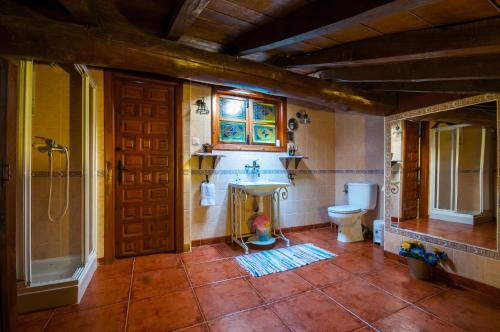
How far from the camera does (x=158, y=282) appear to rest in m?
2.10

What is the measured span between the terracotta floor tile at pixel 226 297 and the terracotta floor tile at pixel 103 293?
0.63 metres

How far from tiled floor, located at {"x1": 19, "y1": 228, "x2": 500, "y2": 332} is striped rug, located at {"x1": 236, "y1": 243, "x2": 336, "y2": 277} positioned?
104 mm

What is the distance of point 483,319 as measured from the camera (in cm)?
156

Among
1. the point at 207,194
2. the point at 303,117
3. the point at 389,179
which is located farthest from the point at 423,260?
the point at 303,117

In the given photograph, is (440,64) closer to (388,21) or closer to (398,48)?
(398,48)

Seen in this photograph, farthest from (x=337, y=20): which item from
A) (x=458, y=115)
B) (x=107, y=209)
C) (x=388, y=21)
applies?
(x=107, y=209)

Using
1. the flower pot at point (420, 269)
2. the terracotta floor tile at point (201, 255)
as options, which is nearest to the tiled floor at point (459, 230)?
the flower pot at point (420, 269)

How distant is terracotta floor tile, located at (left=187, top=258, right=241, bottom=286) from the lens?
2156 mm

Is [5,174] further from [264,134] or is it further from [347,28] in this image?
[264,134]

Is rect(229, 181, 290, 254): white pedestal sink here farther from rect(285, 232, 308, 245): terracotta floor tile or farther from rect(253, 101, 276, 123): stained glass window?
rect(253, 101, 276, 123): stained glass window

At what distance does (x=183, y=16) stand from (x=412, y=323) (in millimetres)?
2483

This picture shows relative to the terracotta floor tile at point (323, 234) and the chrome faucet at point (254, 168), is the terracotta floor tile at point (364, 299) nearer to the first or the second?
the terracotta floor tile at point (323, 234)

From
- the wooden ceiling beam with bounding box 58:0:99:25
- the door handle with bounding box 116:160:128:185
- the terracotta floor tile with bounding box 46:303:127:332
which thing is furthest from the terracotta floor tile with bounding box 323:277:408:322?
the wooden ceiling beam with bounding box 58:0:99:25

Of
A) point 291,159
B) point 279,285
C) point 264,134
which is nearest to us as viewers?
point 279,285
